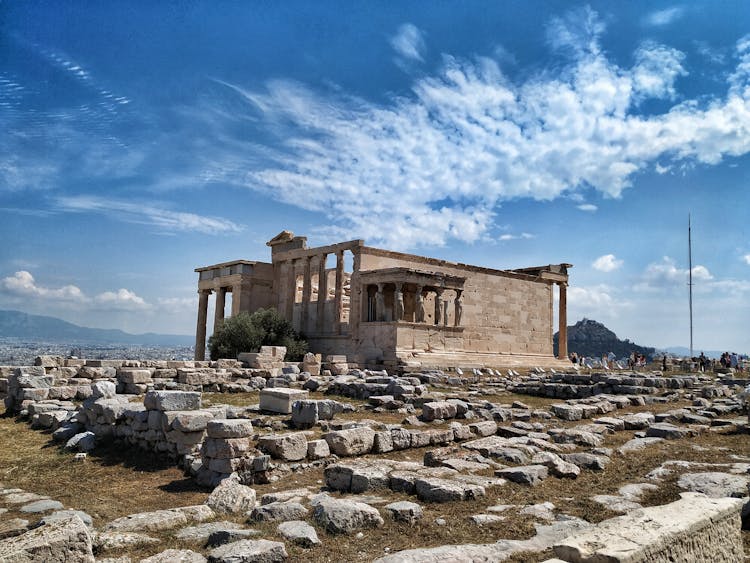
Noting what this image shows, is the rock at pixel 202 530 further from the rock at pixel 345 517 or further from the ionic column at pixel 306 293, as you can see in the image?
the ionic column at pixel 306 293

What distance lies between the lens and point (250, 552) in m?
4.57

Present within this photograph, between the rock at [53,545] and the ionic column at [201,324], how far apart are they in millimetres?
30492

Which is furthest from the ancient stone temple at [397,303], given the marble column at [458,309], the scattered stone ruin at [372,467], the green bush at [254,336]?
the scattered stone ruin at [372,467]

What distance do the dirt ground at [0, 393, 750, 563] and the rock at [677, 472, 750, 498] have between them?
7.7 inches

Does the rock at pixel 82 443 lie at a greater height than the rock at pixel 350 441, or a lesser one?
lesser

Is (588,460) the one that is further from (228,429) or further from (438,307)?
(438,307)

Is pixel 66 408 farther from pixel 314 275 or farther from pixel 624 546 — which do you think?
pixel 314 275

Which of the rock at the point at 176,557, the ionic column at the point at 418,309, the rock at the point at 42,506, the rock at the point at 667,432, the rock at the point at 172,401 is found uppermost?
the ionic column at the point at 418,309

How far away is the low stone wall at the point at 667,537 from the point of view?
3510mm

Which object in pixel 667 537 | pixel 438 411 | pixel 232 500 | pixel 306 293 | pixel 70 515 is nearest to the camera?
pixel 667 537

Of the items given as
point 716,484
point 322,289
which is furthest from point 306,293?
point 716,484

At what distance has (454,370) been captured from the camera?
26.0 m

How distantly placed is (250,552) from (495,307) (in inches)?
1155

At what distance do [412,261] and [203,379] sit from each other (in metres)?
14.9
